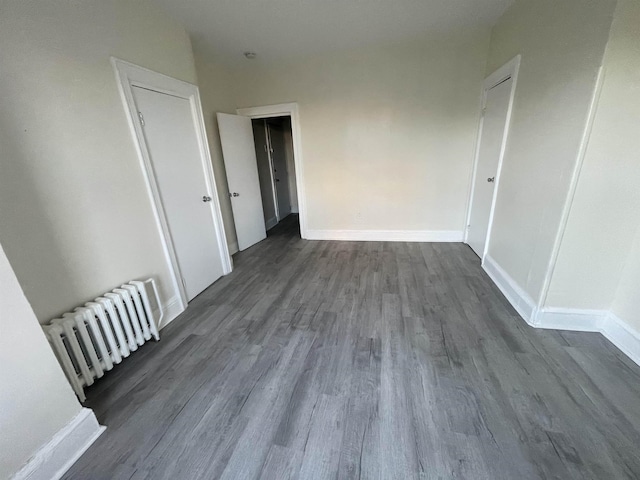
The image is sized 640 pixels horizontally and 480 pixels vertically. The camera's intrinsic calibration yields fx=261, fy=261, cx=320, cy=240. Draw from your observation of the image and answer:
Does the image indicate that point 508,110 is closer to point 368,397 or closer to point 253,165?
point 368,397

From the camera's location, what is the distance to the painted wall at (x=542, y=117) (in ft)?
5.40

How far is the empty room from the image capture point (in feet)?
4.13

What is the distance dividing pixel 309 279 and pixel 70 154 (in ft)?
7.32

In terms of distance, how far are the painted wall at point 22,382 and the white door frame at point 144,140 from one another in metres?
1.23

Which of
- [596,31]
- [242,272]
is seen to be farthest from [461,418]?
[242,272]

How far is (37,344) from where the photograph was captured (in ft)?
3.74

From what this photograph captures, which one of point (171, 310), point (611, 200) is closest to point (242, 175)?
point (171, 310)

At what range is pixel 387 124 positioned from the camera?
3.66 meters

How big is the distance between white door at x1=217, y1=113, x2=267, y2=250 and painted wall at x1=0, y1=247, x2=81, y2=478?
2792 mm

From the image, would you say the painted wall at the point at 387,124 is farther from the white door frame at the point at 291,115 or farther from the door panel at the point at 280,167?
the door panel at the point at 280,167

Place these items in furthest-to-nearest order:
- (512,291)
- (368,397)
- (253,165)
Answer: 1. (253,165)
2. (512,291)
3. (368,397)

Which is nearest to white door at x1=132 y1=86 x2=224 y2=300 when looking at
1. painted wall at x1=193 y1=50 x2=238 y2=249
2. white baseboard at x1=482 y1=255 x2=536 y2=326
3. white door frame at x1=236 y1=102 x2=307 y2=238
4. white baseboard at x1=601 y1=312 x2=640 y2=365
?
painted wall at x1=193 y1=50 x2=238 y2=249

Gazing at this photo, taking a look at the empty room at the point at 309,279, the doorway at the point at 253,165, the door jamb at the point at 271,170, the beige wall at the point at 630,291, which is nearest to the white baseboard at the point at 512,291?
the empty room at the point at 309,279

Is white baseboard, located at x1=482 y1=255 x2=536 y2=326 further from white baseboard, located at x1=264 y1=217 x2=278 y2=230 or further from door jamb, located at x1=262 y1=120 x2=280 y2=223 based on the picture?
door jamb, located at x1=262 y1=120 x2=280 y2=223
